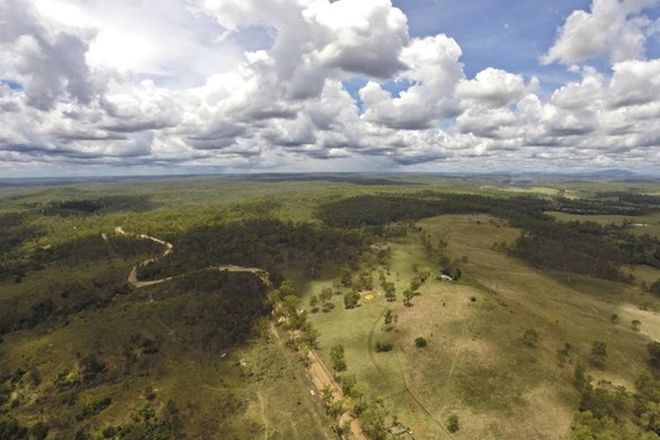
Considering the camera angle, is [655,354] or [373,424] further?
[655,354]

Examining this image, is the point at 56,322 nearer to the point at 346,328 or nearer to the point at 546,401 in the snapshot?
the point at 346,328

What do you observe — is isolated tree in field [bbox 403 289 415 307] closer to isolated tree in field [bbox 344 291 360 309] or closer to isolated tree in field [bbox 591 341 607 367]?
isolated tree in field [bbox 344 291 360 309]

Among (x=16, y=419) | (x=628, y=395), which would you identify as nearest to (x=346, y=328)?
(x=628, y=395)

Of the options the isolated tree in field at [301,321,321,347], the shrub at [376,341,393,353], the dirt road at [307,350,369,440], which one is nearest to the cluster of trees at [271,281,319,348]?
the isolated tree in field at [301,321,321,347]

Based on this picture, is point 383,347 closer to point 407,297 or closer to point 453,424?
point 407,297

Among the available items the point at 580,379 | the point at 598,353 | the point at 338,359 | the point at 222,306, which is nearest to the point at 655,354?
the point at 598,353

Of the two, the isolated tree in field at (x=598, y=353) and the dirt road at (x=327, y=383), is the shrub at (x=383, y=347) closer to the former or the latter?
the dirt road at (x=327, y=383)

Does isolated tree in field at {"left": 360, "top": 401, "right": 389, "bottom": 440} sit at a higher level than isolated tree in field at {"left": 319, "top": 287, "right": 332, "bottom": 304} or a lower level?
higher
